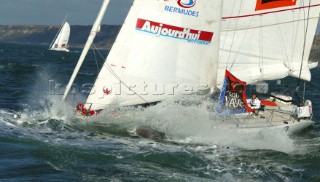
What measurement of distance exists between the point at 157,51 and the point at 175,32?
1055mm

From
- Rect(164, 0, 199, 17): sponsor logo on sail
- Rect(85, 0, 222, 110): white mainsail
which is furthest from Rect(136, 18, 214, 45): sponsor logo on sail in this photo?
Rect(164, 0, 199, 17): sponsor logo on sail

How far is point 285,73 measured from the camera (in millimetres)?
25484

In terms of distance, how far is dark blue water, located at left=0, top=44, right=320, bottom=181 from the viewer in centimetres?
1603

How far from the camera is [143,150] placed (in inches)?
738

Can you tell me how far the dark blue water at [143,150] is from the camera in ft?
52.6

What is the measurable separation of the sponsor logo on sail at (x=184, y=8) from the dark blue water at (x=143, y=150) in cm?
381

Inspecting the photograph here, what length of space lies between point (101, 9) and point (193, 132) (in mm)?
6055

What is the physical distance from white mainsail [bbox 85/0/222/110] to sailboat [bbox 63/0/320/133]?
1.5 inches

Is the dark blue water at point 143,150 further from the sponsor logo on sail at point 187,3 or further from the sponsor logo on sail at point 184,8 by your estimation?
the sponsor logo on sail at point 187,3

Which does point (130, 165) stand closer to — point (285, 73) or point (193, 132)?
point (193, 132)

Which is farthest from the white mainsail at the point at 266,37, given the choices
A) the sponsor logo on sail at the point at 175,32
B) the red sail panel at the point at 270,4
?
the sponsor logo on sail at the point at 175,32

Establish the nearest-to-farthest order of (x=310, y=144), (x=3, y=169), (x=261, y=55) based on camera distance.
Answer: (x=3, y=169) < (x=310, y=144) < (x=261, y=55)

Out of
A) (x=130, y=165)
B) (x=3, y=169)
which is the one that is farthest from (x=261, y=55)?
(x=3, y=169)

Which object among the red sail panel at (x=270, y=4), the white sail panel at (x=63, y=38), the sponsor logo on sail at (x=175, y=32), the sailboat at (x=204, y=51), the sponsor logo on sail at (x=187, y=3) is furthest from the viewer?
the white sail panel at (x=63, y=38)
